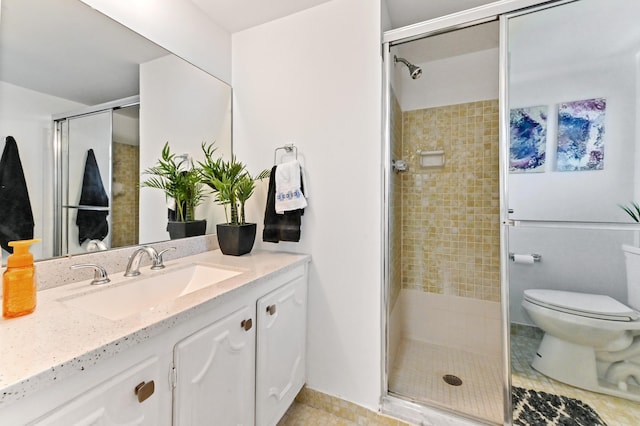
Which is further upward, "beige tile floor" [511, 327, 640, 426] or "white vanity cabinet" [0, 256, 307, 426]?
"white vanity cabinet" [0, 256, 307, 426]

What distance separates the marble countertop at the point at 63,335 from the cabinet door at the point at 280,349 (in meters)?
0.29

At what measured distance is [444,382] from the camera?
5.51 feet

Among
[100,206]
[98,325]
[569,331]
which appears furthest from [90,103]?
[569,331]

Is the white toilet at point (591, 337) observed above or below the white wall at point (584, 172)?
below

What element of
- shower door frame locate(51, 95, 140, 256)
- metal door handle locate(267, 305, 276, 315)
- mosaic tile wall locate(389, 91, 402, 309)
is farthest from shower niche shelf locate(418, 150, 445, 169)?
shower door frame locate(51, 95, 140, 256)

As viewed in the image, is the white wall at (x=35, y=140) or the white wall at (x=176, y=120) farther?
the white wall at (x=176, y=120)

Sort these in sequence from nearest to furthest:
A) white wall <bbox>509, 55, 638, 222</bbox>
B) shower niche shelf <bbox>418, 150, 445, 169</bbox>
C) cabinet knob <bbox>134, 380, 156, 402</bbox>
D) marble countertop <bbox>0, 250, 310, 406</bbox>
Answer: marble countertop <bbox>0, 250, 310, 406</bbox> < cabinet knob <bbox>134, 380, 156, 402</bbox> < white wall <bbox>509, 55, 638, 222</bbox> < shower niche shelf <bbox>418, 150, 445, 169</bbox>

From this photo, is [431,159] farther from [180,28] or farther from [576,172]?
[180,28]

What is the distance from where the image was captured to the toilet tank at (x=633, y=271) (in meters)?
1.11

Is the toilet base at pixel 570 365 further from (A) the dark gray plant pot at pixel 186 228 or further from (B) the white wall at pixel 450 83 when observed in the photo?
(A) the dark gray plant pot at pixel 186 228

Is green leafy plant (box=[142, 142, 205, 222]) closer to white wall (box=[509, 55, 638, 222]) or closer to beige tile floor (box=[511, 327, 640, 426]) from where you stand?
white wall (box=[509, 55, 638, 222])

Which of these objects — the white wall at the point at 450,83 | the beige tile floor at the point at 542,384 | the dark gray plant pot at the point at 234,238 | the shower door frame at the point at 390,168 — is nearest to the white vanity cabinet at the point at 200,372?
the dark gray plant pot at the point at 234,238

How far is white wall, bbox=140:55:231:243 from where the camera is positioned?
130 cm

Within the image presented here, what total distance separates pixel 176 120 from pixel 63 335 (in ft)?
3.76
